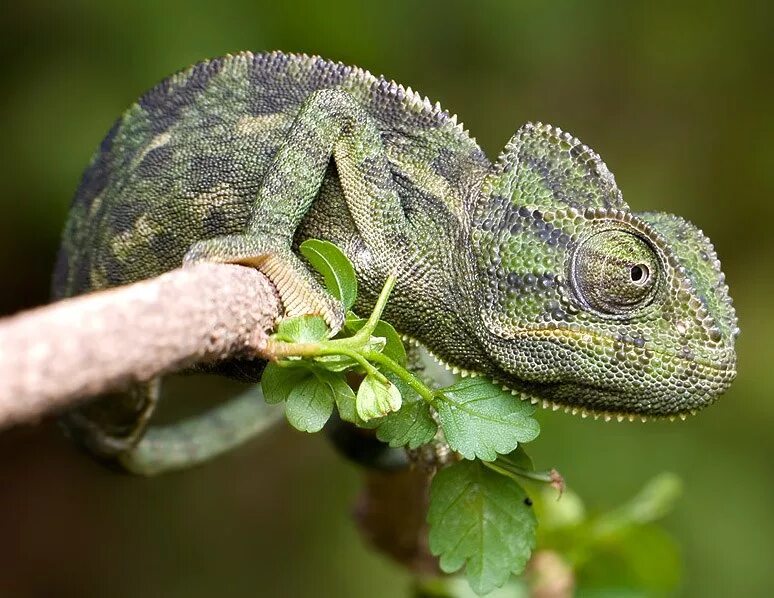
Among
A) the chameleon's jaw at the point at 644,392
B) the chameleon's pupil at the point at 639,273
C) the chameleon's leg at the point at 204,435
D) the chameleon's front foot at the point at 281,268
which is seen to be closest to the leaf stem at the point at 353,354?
the chameleon's front foot at the point at 281,268

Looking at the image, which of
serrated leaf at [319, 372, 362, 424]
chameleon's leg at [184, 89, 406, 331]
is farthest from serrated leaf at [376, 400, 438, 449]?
chameleon's leg at [184, 89, 406, 331]

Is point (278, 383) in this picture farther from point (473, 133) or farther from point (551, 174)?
point (473, 133)

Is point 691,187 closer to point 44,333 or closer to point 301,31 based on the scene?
point 301,31

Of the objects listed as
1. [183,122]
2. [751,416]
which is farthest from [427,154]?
[751,416]

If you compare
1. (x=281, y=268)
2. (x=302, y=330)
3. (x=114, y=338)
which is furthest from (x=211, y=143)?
(x=114, y=338)

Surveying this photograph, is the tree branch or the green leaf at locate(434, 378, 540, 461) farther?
the green leaf at locate(434, 378, 540, 461)

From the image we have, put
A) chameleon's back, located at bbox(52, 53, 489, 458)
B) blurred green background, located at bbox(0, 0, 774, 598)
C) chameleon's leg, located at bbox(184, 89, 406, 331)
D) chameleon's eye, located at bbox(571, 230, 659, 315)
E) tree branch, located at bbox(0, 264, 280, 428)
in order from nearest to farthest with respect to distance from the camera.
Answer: tree branch, located at bbox(0, 264, 280, 428), chameleon's leg, located at bbox(184, 89, 406, 331), chameleon's eye, located at bbox(571, 230, 659, 315), chameleon's back, located at bbox(52, 53, 489, 458), blurred green background, located at bbox(0, 0, 774, 598)

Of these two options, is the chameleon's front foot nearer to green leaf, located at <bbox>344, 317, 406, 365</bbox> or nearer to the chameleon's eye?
green leaf, located at <bbox>344, 317, 406, 365</bbox>
